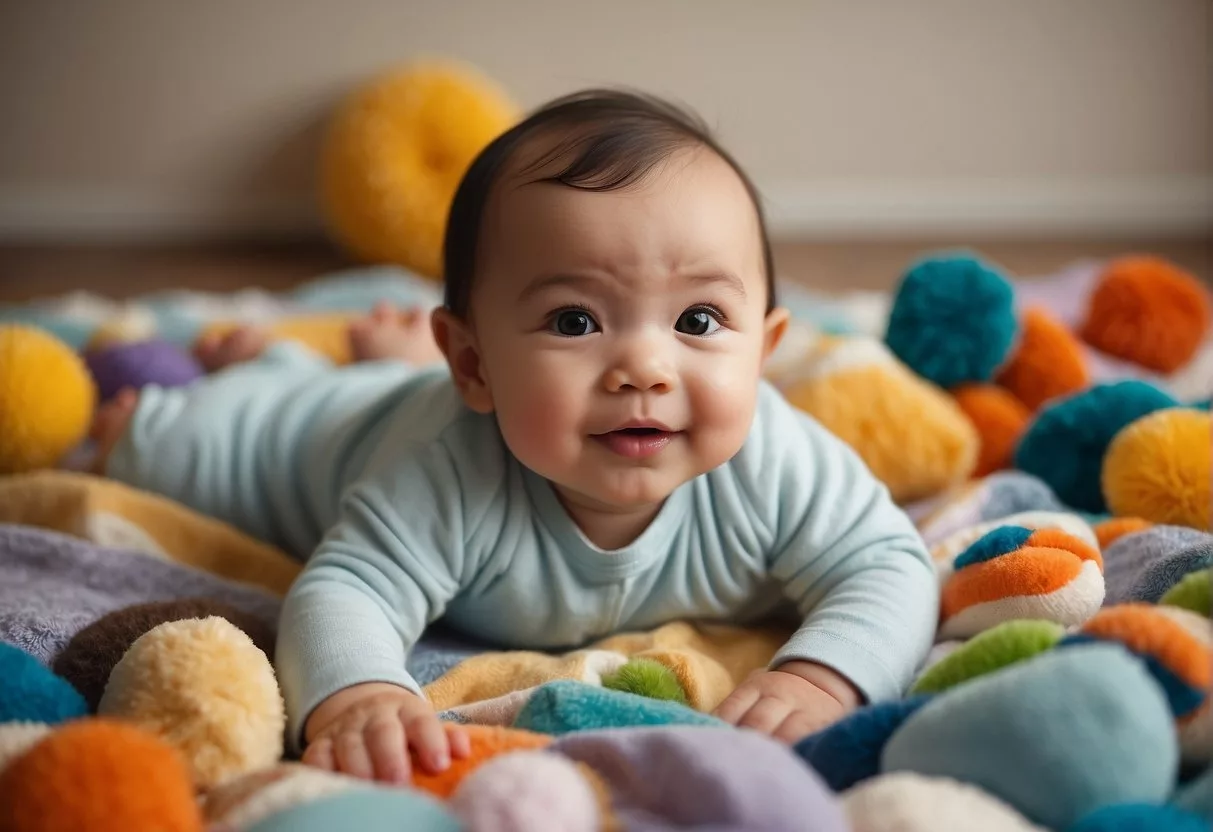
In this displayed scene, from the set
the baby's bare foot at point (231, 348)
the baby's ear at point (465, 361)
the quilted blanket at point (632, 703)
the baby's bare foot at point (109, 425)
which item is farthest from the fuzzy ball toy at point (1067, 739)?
the baby's bare foot at point (231, 348)

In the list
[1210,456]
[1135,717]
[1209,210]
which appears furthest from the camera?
[1209,210]

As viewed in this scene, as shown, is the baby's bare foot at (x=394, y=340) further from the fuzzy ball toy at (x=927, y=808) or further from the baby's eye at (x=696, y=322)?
the fuzzy ball toy at (x=927, y=808)

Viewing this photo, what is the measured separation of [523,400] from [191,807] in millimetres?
366

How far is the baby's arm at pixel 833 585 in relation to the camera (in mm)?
856

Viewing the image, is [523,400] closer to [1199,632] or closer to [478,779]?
[478,779]

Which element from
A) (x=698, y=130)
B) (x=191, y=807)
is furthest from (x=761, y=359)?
(x=191, y=807)

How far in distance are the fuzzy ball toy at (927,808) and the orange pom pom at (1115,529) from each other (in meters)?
0.44

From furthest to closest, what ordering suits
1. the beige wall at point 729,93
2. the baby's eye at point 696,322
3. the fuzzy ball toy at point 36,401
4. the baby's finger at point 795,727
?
the beige wall at point 729,93 < the fuzzy ball toy at point 36,401 < the baby's eye at point 696,322 < the baby's finger at point 795,727

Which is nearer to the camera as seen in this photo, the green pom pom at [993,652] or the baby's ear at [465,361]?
the green pom pom at [993,652]

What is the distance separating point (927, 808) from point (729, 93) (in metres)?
2.19

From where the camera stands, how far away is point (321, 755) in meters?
0.76

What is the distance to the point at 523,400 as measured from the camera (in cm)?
90

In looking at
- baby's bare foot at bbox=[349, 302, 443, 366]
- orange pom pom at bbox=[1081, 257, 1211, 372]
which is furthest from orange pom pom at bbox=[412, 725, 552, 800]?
orange pom pom at bbox=[1081, 257, 1211, 372]

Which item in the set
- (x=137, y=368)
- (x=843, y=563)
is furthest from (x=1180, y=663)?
(x=137, y=368)
